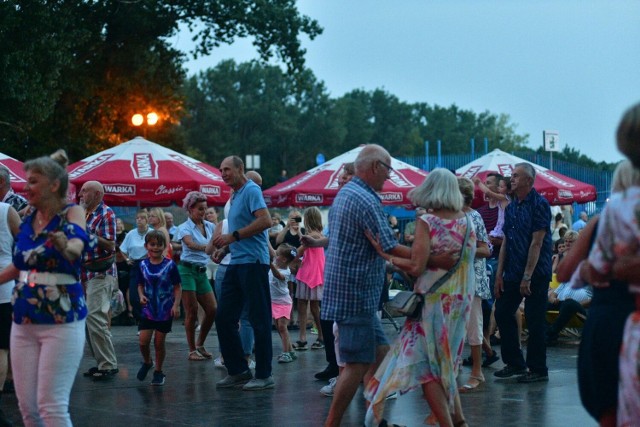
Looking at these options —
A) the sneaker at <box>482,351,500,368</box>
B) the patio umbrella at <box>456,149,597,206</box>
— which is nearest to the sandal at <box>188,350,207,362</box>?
the sneaker at <box>482,351,500,368</box>

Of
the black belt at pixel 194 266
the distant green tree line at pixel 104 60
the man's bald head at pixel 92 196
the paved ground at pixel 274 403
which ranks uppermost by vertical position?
the distant green tree line at pixel 104 60

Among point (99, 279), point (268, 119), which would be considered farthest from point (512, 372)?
point (268, 119)

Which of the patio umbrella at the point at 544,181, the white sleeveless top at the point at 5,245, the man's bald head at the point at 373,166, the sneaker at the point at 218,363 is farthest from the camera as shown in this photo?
the patio umbrella at the point at 544,181

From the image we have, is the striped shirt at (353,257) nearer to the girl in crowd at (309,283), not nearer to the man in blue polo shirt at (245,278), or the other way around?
the man in blue polo shirt at (245,278)

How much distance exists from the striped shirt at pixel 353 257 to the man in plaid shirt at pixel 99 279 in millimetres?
3328

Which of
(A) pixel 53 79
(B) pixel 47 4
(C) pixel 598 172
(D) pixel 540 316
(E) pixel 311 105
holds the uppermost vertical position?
(E) pixel 311 105

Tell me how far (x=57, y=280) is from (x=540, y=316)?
18.4ft

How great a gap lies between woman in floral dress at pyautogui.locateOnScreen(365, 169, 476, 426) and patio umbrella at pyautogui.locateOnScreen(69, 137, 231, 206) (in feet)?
30.1

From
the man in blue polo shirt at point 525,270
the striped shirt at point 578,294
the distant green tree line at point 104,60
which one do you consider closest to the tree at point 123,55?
the distant green tree line at point 104,60

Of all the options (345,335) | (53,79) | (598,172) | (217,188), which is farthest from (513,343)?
(598,172)

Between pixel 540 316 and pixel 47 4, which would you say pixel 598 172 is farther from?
pixel 540 316

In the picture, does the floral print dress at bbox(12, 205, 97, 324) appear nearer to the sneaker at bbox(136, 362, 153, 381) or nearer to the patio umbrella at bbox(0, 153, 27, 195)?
the sneaker at bbox(136, 362, 153, 381)

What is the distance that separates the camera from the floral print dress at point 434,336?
6.70m

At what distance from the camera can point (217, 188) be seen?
15914 millimetres
